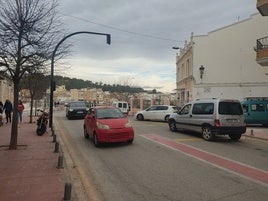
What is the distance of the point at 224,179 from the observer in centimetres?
829

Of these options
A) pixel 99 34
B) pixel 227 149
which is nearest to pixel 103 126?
pixel 227 149

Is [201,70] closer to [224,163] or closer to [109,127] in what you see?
[109,127]

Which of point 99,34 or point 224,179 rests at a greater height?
point 99,34

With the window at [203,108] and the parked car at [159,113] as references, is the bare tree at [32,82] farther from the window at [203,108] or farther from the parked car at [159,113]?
the parked car at [159,113]

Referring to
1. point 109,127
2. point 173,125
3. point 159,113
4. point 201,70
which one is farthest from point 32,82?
point 201,70

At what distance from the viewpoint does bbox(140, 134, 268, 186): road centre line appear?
342 inches

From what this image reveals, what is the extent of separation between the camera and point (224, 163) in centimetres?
1030

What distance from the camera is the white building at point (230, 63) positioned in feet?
109

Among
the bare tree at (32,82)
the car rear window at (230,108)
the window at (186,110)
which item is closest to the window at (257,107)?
the window at (186,110)

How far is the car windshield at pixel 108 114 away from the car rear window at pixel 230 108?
436cm

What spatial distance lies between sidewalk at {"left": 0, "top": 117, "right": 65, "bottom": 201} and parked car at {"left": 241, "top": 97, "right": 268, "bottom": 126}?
15561 millimetres

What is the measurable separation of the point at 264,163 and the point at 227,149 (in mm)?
2781

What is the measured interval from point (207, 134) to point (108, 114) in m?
4.52

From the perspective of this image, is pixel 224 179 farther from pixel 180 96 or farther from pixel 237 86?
pixel 180 96
